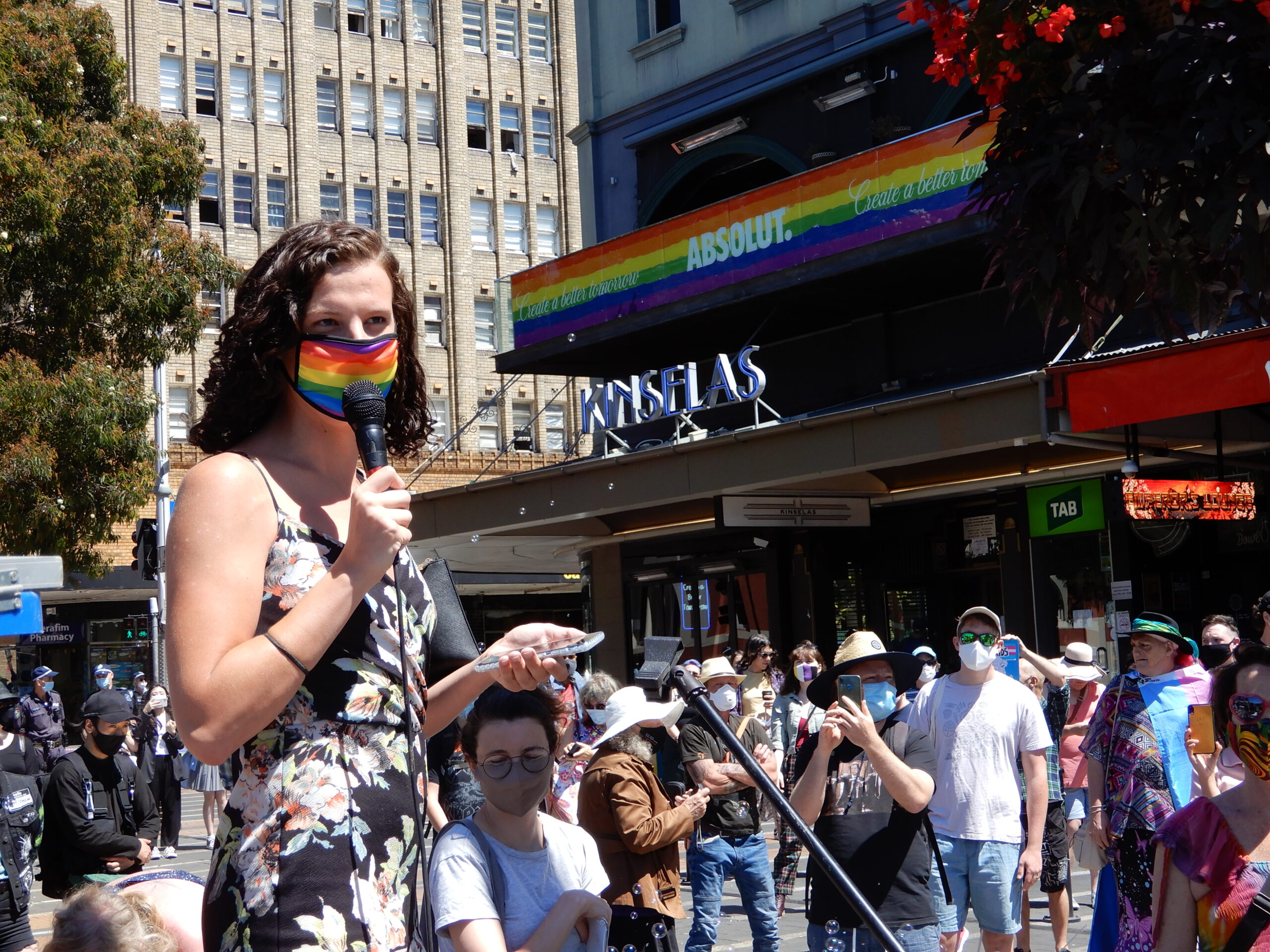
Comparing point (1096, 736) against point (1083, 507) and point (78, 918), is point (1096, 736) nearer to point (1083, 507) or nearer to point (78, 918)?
point (78, 918)

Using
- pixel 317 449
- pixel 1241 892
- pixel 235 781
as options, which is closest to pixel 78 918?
pixel 235 781

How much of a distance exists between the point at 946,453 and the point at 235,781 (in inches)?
575

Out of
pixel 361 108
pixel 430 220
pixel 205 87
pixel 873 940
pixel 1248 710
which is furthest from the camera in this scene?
pixel 430 220

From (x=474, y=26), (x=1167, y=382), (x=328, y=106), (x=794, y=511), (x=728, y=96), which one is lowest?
(x=794, y=511)

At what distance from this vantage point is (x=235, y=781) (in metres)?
2.20

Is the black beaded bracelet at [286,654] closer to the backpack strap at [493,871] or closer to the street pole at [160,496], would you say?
the backpack strap at [493,871]

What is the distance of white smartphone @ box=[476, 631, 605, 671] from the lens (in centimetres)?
237

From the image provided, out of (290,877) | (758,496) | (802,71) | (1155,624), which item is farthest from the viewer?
(802,71)

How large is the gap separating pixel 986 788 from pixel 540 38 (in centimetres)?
4376

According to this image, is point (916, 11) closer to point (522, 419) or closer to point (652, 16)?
point (652, 16)

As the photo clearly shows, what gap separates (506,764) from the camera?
4602 millimetres

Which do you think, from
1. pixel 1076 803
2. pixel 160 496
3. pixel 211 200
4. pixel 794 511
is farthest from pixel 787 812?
pixel 211 200

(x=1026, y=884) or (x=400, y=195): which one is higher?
(x=400, y=195)

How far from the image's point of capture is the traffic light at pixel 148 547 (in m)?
20.0
